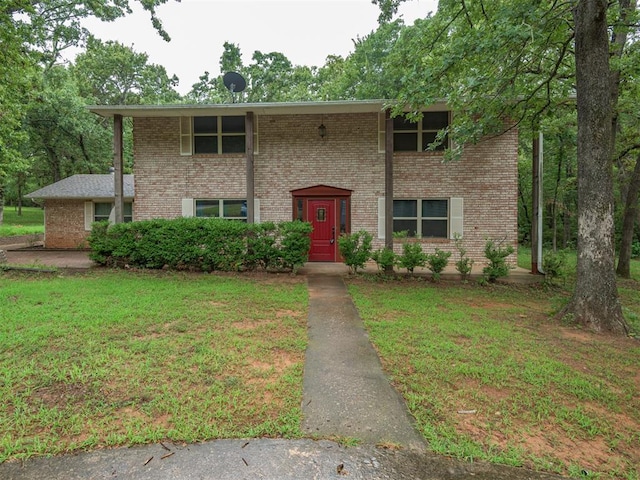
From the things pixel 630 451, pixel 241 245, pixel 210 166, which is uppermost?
pixel 210 166

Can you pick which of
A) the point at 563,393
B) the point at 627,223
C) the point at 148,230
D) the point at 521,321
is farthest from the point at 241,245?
the point at 627,223

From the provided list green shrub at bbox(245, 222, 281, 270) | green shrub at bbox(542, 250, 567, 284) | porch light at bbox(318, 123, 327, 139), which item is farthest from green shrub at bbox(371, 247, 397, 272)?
porch light at bbox(318, 123, 327, 139)

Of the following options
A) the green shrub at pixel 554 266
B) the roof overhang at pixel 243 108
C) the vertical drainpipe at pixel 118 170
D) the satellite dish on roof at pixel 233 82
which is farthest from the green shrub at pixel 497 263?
the vertical drainpipe at pixel 118 170

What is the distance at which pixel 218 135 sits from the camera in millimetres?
10867

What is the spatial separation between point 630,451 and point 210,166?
35.5ft

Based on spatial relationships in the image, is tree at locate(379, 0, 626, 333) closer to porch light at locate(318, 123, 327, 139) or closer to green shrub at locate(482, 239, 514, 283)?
green shrub at locate(482, 239, 514, 283)

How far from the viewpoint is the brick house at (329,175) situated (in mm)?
10352

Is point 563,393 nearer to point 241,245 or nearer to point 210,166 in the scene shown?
point 241,245

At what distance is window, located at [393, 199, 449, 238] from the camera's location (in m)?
10.6

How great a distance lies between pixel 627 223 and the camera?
10.6 meters

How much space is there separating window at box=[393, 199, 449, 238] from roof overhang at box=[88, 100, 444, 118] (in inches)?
110

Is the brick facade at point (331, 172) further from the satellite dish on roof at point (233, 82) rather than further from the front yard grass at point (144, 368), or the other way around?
the front yard grass at point (144, 368)

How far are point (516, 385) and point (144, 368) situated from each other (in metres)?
3.56

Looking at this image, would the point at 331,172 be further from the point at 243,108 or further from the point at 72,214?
the point at 72,214
